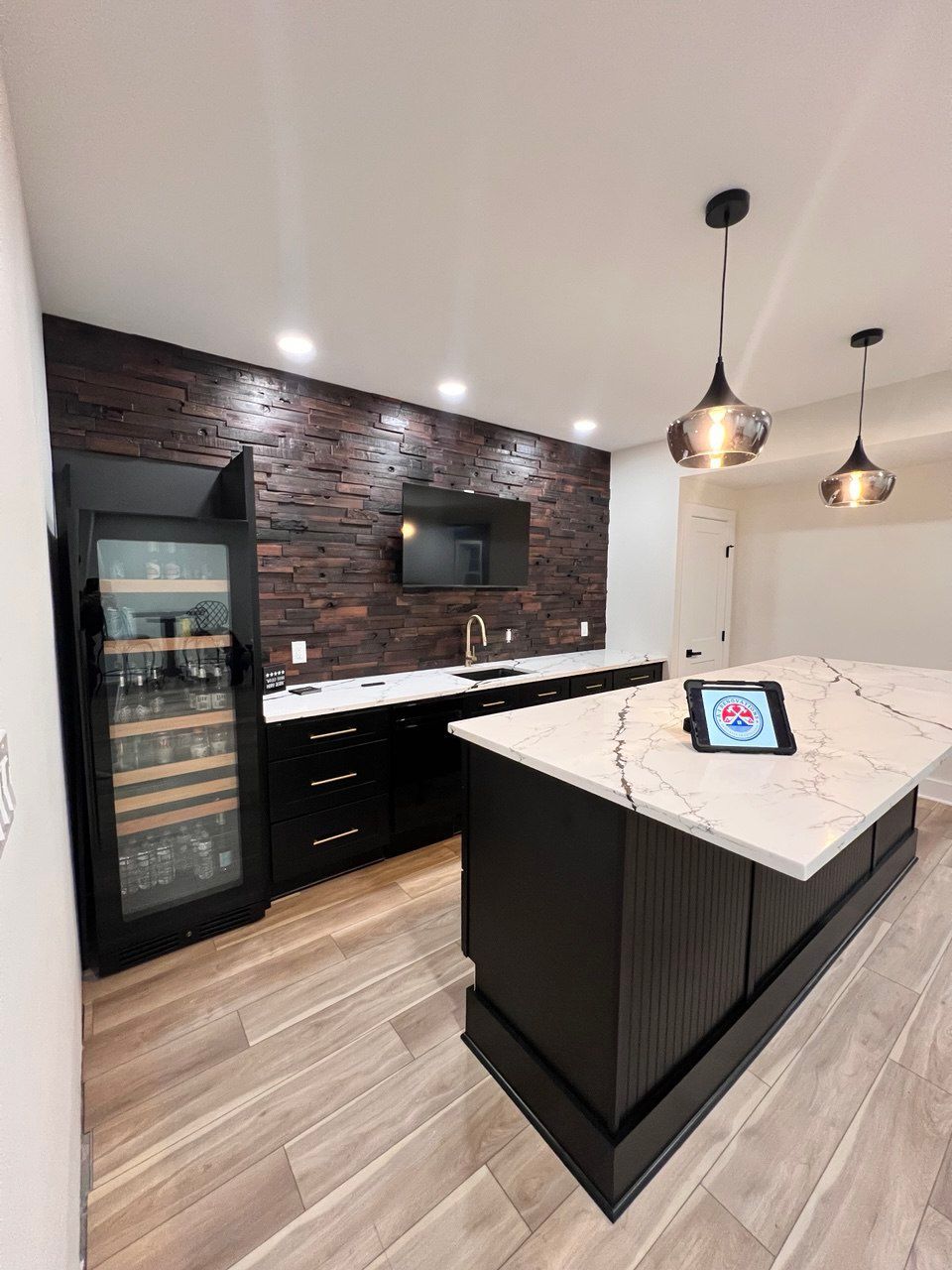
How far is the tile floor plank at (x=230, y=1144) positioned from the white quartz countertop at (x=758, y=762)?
43.1 inches

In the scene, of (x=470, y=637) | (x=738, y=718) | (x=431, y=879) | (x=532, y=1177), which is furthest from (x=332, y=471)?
(x=532, y=1177)

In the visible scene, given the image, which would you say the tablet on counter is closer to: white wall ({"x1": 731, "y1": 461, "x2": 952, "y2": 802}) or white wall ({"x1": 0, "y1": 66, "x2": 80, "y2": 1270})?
white wall ({"x1": 0, "y1": 66, "x2": 80, "y2": 1270})

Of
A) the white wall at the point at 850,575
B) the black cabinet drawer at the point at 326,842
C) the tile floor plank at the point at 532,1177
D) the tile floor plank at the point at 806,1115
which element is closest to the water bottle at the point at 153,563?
the black cabinet drawer at the point at 326,842

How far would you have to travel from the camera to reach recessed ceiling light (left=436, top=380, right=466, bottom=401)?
3107mm

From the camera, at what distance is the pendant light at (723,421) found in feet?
5.36

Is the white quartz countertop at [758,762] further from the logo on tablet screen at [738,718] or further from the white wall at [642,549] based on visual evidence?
the white wall at [642,549]

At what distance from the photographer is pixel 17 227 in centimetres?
A: 131

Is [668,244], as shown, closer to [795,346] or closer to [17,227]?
[795,346]

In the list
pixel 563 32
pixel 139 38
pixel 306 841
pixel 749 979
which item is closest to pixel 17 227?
pixel 139 38

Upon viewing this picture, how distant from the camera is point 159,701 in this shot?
218 centimetres

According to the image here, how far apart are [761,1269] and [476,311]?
3.12m

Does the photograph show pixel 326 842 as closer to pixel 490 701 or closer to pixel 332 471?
pixel 490 701

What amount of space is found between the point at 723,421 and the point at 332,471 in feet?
7.23

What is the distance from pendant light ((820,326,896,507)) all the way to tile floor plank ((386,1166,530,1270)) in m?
2.94
